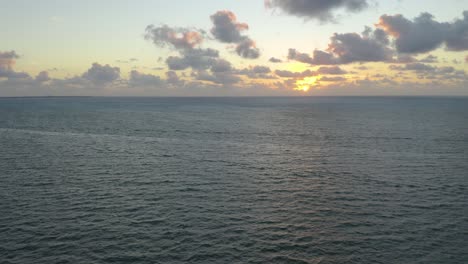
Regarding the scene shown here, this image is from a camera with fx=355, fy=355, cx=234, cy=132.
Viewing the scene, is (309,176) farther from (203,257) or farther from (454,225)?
(203,257)

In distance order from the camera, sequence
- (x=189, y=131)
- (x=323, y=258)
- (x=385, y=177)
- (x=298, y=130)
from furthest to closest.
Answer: (x=298, y=130), (x=189, y=131), (x=385, y=177), (x=323, y=258)

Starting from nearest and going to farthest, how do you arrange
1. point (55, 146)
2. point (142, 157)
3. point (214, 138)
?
point (142, 157) < point (55, 146) < point (214, 138)

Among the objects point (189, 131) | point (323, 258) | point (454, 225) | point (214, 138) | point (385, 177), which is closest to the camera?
point (323, 258)

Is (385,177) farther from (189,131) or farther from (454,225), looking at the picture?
(189,131)

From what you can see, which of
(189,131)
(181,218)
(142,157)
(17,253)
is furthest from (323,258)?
(189,131)

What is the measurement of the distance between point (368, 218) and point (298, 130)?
342 feet

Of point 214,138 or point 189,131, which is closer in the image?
point 214,138

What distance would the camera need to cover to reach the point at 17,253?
1534 inches

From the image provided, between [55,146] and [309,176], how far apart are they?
7697 centimetres

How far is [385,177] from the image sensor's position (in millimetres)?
70188

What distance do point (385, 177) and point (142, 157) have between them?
2254 inches

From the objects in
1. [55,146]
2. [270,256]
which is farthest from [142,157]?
[270,256]

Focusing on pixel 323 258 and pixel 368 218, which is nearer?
pixel 323 258

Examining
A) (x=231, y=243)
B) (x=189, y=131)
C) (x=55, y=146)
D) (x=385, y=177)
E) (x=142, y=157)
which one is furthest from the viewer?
(x=189, y=131)
